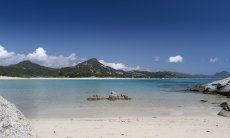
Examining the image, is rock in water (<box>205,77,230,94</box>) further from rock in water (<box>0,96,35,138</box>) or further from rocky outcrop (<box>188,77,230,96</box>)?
rock in water (<box>0,96,35,138</box>)

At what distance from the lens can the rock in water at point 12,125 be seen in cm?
1060

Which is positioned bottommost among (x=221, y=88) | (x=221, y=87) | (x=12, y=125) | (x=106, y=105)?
(x=106, y=105)

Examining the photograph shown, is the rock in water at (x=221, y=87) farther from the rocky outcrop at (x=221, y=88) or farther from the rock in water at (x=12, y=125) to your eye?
the rock in water at (x=12, y=125)

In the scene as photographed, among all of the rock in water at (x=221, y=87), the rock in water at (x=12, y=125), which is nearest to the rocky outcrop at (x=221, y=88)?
the rock in water at (x=221, y=87)

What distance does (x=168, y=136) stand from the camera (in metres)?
14.4

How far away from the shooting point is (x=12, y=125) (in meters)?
10.9

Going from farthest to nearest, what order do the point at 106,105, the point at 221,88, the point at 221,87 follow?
the point at 221,87, the point at 221,88, the point at 106,105

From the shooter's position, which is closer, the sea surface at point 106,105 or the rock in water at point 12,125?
the rock in water at point 12,125

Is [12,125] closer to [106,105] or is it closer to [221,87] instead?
[106,105]

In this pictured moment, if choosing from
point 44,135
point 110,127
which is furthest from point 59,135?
point 110,127

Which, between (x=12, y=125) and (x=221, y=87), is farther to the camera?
(x=221, y=87)

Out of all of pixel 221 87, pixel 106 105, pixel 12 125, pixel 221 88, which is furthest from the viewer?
pixel 221 87

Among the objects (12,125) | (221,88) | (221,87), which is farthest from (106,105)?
(221,87)

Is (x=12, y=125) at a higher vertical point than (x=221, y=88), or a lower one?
lower
